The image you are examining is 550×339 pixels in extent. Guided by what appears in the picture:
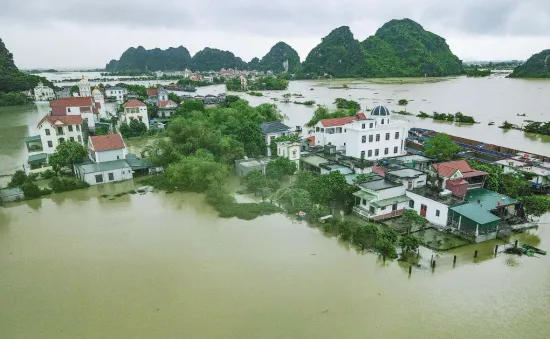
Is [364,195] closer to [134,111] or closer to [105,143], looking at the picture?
[105,143]

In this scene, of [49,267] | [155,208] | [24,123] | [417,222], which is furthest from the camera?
[24,123]

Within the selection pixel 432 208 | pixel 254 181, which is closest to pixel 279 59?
pixel 254 181

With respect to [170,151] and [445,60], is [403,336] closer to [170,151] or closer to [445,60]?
[170,151]

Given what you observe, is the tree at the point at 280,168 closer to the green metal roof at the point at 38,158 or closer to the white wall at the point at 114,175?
the white wall at the point at 114,175

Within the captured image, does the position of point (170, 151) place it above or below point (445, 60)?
below

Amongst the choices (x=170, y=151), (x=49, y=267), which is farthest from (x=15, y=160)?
(x=49, y=267)

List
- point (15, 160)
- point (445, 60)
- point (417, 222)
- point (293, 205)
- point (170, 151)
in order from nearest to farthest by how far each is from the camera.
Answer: point (417, 222) < point (293, 205) < point (170, 151) < point (15, 160) < point (445, 60)

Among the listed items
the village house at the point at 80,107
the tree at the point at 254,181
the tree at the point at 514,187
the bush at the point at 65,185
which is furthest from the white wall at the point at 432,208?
the village house at the point at 80,107
